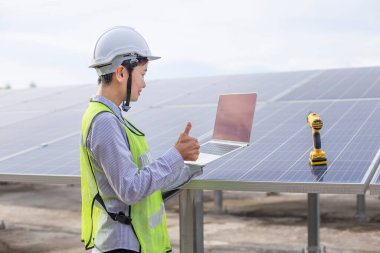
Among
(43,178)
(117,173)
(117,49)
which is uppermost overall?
(117,49)

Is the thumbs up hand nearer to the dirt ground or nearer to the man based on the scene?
the man

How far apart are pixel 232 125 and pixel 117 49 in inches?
50.7

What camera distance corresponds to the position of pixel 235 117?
4.48 meters

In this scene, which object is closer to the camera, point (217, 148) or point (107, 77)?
point (107, 77)

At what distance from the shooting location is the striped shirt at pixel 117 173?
10.9 feet

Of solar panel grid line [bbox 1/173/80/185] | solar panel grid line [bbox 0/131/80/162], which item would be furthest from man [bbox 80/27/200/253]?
solar panel grid line [bbox 0/131/80/162]

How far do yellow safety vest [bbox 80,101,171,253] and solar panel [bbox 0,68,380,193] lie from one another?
1.26 metres

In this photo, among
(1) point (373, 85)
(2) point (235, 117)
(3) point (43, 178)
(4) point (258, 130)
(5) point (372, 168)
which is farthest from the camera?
(1) point (373, 85)

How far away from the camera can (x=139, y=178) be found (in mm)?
3350

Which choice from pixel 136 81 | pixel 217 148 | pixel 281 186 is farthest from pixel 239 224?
pixel 136 81

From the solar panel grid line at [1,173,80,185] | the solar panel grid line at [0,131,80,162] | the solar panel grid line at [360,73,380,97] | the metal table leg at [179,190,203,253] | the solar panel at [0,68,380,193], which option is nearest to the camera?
the solar panel at [0,68,380,193]

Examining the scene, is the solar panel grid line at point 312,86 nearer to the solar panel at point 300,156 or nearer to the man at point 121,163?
the solar panel at point 300,156

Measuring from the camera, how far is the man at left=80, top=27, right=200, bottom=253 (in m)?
3.36

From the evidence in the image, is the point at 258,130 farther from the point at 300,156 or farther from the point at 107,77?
the point at 107,77
